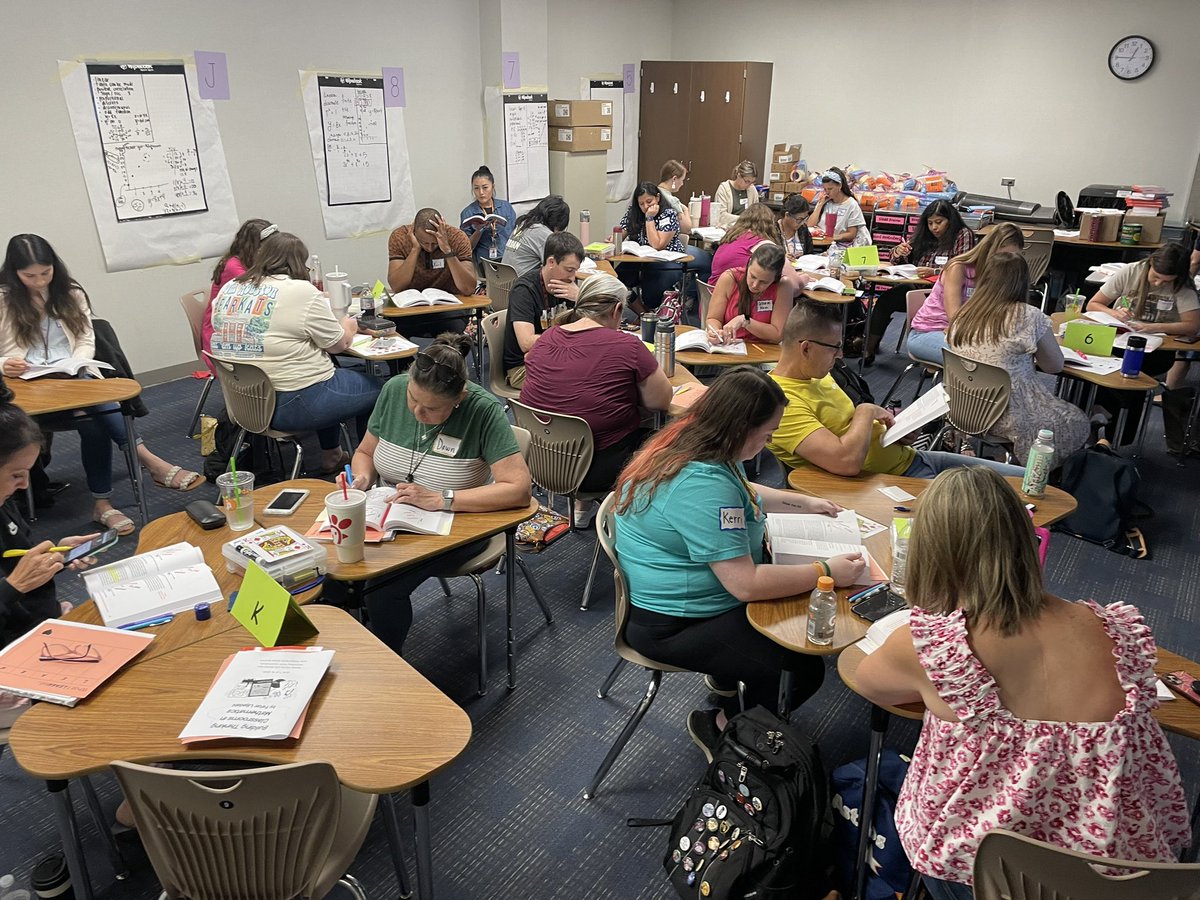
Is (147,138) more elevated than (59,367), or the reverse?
(147,138)

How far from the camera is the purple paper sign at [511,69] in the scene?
748 cm

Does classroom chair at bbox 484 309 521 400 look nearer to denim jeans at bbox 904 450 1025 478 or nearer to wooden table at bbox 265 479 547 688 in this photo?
wooden table at bbox 265 479 547 688

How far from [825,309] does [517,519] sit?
1302mm

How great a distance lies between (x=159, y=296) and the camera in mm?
5789

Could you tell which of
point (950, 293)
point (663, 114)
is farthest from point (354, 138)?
point (950, 293)

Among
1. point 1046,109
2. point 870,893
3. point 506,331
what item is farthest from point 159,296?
point 1046,109

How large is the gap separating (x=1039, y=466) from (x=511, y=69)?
253 inches

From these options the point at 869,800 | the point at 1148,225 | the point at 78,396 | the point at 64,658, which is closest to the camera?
the point at 64,658

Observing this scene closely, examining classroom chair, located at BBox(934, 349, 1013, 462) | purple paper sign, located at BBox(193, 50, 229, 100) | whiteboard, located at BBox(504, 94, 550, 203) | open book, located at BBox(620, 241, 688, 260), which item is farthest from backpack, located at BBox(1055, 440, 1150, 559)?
purple paper sign, located at BBox(193, 50, 229, 100)

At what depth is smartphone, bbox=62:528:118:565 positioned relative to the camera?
216 cm

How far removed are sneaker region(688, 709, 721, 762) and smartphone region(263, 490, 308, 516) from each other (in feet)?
4.56

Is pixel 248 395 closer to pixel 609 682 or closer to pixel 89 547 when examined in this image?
pixel 89 547

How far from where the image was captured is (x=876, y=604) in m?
2.11

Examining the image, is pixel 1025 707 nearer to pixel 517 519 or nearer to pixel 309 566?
pixel 517 519
